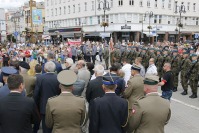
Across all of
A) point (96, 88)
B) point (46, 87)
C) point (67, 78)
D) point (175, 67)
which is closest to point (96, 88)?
point (96, 88)

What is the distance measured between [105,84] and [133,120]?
26.6 inches

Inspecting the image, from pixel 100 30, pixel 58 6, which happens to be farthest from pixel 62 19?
pixel 100 30

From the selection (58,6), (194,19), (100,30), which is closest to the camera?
(100,30)

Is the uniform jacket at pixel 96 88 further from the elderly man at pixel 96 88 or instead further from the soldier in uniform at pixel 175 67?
the soldier in uniform at pixel 175 67

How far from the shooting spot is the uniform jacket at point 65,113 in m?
3.82

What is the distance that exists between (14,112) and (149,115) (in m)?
1.97

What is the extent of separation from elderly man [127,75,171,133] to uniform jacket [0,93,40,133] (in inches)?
62.2

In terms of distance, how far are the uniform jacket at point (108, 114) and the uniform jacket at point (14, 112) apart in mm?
980

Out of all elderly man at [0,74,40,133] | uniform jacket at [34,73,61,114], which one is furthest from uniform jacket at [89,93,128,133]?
uniform jacket at [34,73,61,114]

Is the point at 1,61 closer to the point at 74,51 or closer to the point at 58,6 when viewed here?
A: the point at 74,51

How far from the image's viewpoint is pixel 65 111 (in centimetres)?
381

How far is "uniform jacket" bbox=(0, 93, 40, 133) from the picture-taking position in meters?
3.75

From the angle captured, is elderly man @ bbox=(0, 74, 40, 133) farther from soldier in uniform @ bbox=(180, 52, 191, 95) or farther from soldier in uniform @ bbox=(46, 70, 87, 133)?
soldier in uniform @ bbox=(180, 52, 191, 95)

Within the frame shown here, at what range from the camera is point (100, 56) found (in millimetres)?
24094
